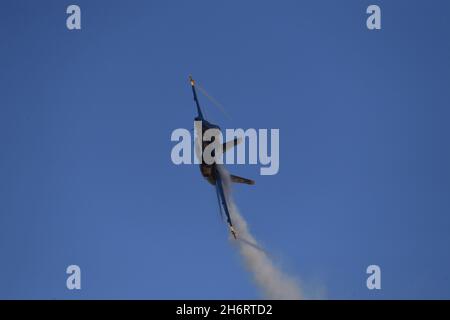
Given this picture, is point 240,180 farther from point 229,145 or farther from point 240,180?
point 229,145

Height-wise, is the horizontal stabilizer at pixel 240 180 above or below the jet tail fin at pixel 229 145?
below

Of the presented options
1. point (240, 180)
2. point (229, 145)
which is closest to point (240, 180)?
point (240, 180)

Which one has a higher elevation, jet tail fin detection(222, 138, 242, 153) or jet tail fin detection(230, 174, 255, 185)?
jet tail fin detection(222, 138, 242, 153)

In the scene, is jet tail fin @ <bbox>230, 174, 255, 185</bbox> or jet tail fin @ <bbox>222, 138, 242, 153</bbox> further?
jet tail fin @ <bbox>230, 174, 255, 185</bbox>

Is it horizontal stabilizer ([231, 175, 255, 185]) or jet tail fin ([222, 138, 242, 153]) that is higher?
jet tail fin ([222, 138, 242, 153])

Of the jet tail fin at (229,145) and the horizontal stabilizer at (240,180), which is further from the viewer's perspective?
the horizontal stabilizer at (240,180)

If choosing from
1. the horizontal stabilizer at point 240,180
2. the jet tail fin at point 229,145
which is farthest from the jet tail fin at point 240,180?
the jet tail fin at point 229,145

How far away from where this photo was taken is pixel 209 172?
215ft

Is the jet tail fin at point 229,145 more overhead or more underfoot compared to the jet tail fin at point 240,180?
more overhead

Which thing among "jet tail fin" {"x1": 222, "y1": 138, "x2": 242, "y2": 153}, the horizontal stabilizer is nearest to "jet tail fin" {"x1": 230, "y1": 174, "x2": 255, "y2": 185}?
the horizontal stabilizer

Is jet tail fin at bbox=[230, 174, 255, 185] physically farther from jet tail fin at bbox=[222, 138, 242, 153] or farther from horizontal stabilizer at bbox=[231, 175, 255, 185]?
jet tail fin at bbox=[222, 138, 242, 153]

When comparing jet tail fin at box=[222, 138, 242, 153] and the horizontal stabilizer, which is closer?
jet tail fin at box=[222, 138, 242, 153]

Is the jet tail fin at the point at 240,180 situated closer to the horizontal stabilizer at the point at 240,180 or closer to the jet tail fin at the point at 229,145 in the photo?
the horizontal stabilizer at the point at 240,180
